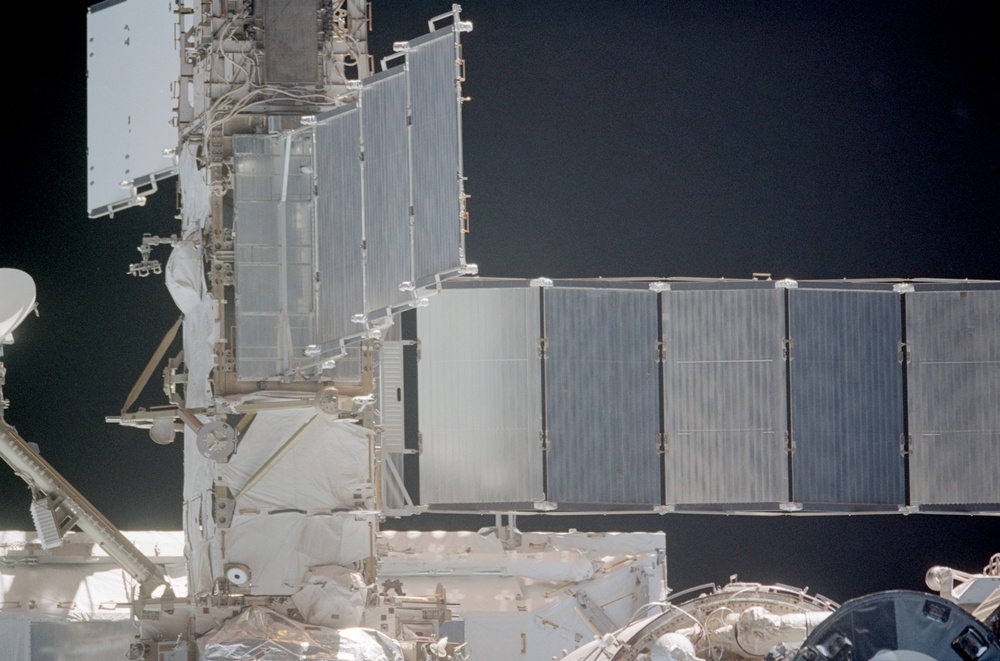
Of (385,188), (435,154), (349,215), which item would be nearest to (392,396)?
(349,215)

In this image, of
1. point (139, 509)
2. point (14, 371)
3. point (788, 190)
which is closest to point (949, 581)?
point (788, 190)

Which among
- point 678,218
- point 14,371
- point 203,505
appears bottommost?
point 203,505

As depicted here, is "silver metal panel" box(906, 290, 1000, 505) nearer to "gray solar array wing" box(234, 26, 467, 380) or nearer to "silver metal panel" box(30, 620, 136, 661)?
"gray solar array wing" box(234, 26, 467, 380)

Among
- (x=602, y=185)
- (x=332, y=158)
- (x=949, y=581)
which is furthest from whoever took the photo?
(x=602, y=185)

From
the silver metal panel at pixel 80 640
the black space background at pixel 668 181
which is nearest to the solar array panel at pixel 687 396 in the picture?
the black space background at pixel 668 181

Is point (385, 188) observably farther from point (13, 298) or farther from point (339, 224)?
point (13, 298)

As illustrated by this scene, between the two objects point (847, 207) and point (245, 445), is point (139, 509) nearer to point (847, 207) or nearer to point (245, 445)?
point (245, 445)

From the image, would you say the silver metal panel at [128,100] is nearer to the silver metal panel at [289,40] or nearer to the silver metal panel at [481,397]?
the silver metal panel at [289,40]
